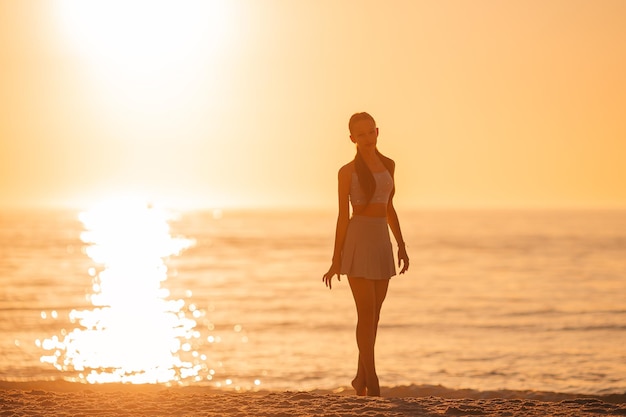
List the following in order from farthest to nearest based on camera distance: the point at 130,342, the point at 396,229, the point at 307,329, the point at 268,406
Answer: the point at 307,329, the point at 130,342, the point at 396,229, the point at 268,406

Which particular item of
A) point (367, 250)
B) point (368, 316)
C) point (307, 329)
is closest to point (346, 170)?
point (367, 250)

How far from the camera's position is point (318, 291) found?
118 ft

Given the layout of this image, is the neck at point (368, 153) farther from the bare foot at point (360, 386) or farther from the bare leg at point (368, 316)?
the bare foot at point (360, 386)

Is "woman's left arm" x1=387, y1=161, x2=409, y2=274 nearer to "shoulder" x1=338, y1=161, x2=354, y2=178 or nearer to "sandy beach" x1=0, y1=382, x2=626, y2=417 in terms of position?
"shoulder" x1=338, y1=161, x2=354, y2=178

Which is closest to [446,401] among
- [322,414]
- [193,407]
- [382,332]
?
[322,414]

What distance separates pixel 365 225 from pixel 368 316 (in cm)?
79

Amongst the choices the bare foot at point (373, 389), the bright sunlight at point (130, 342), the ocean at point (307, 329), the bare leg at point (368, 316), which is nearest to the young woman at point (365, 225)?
the bare leg at point (368, 316)

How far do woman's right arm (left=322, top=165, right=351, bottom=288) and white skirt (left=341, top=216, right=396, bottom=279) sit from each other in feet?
0.15

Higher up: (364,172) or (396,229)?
(364,172)

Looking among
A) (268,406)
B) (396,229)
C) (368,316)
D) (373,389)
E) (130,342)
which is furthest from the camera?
(130,342)

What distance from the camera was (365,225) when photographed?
8.16m

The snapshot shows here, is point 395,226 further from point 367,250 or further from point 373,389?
point 373,389

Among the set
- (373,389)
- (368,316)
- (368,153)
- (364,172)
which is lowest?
(373,389)

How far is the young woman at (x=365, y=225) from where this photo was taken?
317 inches
